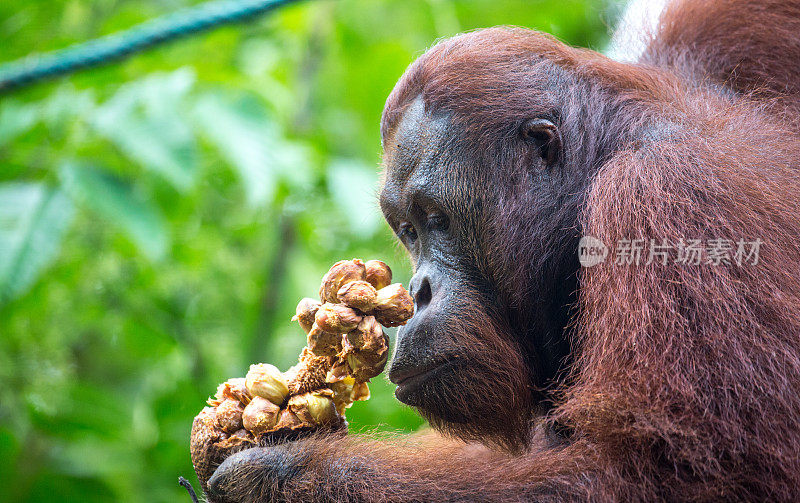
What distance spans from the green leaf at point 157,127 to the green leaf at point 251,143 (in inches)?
5.1

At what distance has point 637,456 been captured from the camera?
73.2 inches

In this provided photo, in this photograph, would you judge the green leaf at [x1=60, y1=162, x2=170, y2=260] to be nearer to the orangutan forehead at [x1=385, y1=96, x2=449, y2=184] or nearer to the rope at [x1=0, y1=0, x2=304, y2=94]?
the rope at [x1=0, y1=0, x2=304, y2=94]

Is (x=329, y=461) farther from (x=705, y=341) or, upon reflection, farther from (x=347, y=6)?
(x=347, y=6)

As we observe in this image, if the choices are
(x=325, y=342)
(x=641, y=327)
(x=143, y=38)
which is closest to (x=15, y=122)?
(x=143, y=38)

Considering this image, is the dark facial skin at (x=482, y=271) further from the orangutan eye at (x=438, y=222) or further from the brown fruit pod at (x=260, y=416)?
the brown fruit pod at (x=260, y=416)

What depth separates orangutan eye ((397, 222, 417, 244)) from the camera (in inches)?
103

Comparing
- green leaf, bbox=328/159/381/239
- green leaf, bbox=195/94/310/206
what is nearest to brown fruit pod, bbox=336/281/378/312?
green leaf, bbox=195/94/310/206

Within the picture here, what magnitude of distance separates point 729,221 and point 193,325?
3409 mm

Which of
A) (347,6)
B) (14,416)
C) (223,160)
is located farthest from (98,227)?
(347,6)

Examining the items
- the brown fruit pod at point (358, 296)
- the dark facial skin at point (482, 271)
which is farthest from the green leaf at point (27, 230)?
the dark facial skin at point (482, 271)

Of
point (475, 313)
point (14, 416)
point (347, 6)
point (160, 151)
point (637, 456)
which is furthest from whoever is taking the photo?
point (347, 6)

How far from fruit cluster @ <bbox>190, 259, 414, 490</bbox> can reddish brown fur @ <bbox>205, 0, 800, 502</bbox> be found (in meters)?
0.12

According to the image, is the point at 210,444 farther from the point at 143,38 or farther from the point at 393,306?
the point at 143,38

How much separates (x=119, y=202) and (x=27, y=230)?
0.37 metres
